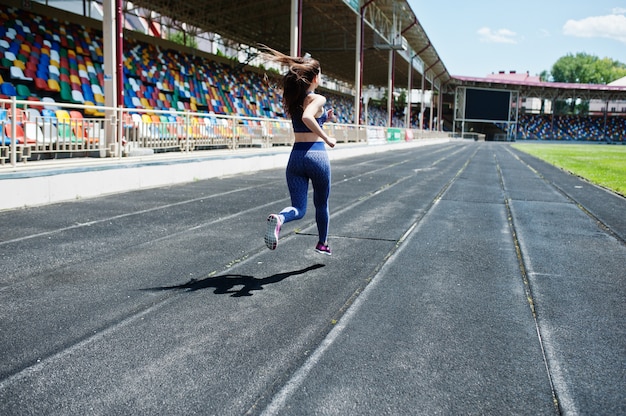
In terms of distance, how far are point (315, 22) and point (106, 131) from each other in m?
28.0

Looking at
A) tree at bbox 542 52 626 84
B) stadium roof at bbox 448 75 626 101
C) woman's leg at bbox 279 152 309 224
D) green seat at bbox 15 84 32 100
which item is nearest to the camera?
woman's leg at bbox 279 152 309 224

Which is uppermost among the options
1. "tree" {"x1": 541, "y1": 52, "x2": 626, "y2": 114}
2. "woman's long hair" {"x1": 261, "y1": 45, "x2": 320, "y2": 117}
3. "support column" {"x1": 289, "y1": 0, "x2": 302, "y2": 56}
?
"tree" {"x1": 541, "y1": 52, "x2": 626, "y2": 114}

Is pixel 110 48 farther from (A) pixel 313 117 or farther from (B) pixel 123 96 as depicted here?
(A) pixel 313 117

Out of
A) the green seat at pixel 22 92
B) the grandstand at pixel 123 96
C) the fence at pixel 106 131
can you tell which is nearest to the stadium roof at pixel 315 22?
the grandstand at pixel 123 96

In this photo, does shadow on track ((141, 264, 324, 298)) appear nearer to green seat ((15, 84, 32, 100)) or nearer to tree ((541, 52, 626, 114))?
green seat ((15, 84, 32, 100))

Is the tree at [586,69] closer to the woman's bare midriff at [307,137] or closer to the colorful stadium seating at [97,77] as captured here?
the colorful stadium seating at [97,77]

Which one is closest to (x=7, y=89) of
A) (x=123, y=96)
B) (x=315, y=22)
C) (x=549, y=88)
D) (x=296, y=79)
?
(x=123, y=96)

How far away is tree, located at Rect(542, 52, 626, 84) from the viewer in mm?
142250

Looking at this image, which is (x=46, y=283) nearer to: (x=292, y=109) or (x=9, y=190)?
(x=292, y=109)

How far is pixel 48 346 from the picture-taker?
3.11 m

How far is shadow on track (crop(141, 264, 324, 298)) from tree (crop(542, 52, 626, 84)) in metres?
157

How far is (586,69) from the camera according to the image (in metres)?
143

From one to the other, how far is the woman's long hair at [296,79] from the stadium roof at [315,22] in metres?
25.5

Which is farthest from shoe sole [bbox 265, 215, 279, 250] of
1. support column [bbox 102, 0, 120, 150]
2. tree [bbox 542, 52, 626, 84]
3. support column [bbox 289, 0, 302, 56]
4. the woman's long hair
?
tree [bbox 542, 52, 626, 84]
